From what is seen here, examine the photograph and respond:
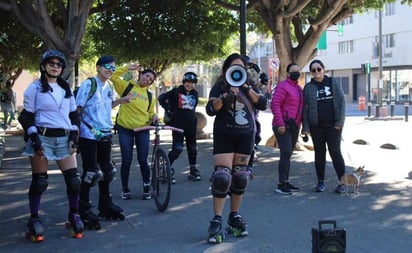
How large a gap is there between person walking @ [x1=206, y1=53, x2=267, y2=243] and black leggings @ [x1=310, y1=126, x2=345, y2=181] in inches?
111

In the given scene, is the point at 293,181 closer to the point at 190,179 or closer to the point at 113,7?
the point at 190,179

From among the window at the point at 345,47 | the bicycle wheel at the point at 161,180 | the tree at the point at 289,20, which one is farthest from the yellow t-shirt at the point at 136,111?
the window at the point at 345,47

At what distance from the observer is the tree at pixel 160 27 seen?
16594mm

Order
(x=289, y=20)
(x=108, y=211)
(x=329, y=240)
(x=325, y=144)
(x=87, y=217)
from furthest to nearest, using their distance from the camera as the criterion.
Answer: (x=289, y=20) < (x=325, y=144) < (x=108, y=211) < (x=87, y=217) < (x=329, y=240)

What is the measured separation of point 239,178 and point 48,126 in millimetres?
1987

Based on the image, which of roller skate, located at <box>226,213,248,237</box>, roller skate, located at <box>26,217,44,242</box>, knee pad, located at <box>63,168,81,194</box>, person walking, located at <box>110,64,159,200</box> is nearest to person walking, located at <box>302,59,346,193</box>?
person walking, located at <box>110,64,159,200</box>

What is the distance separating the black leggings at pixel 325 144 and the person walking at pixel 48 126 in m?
3.97

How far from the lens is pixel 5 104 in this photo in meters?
20.3

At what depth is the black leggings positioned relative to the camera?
8.32 meters

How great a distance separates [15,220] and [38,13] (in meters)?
7.29

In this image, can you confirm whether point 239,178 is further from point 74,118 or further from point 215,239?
point 74,118

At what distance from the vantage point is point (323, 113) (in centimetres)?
822

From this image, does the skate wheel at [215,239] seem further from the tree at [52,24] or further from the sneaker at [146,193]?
the tree at [52,24]

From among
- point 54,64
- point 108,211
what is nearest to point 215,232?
point 108,211
